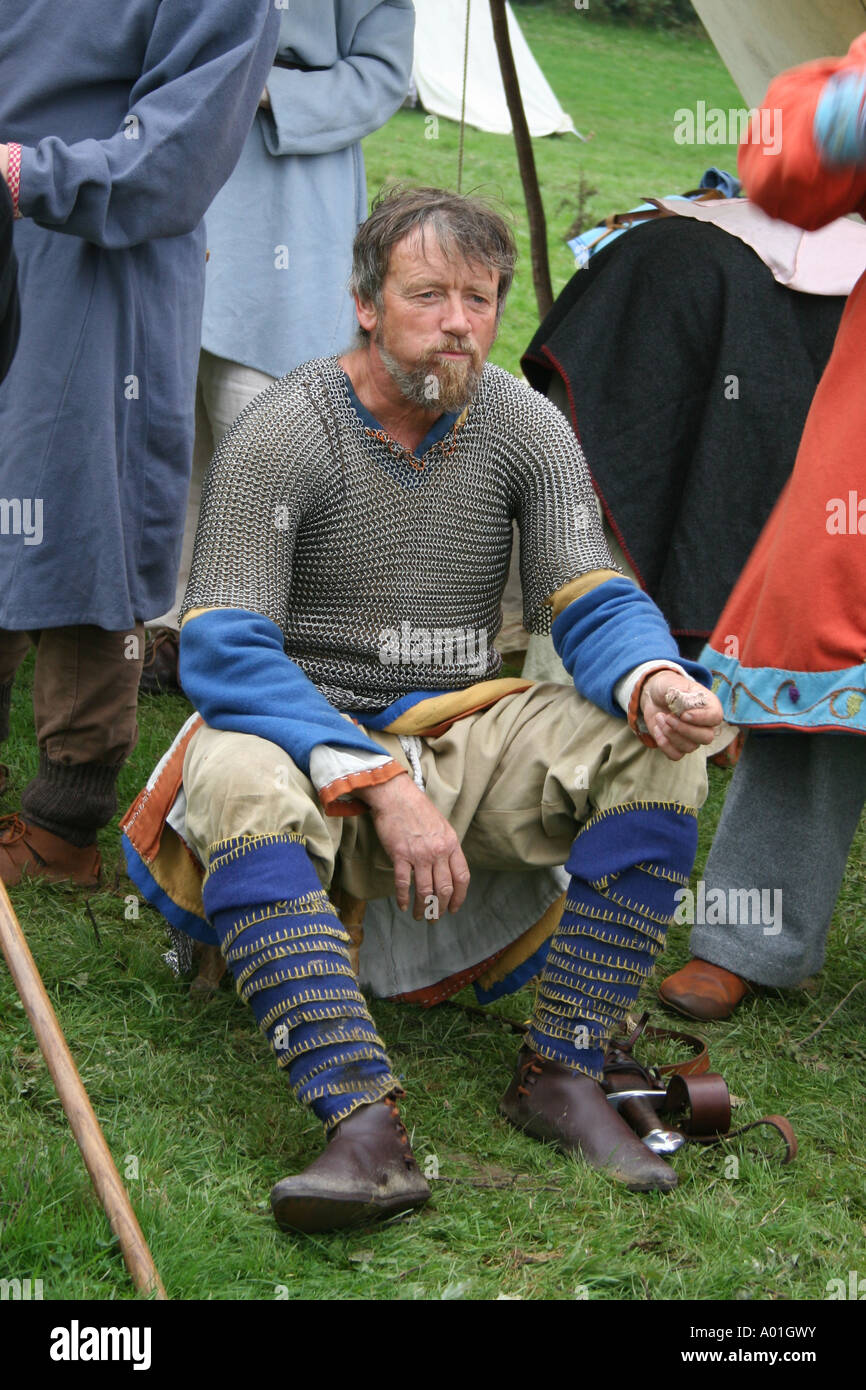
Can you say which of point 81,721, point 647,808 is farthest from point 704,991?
point 81,721

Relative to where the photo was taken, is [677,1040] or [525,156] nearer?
[677,1040]

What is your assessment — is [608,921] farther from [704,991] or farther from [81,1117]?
[81,1117]

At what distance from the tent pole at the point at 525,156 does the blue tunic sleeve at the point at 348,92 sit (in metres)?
1.23

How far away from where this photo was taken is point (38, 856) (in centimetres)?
334

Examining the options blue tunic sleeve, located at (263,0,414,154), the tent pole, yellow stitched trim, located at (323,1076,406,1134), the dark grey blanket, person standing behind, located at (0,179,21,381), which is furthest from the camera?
the tent pole

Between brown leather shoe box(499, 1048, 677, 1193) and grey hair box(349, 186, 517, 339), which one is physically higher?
grey hair box(349, 186, 517, 339)

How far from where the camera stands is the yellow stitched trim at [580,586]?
9.54 ft

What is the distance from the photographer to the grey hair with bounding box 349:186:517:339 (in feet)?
9.11

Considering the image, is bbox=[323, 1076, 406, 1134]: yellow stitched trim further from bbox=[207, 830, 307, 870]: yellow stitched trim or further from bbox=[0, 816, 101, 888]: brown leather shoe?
bbox=[0, 816, 101, 888]: brown leather shoe

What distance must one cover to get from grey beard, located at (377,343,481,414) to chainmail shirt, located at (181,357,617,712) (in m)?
0.10

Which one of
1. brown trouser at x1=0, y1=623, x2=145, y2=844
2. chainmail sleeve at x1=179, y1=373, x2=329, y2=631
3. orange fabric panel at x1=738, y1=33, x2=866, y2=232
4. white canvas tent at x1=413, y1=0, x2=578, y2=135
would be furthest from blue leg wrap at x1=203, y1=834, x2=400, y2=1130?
white canvas tent at x1=413, y1=0, x2=578, y2=135

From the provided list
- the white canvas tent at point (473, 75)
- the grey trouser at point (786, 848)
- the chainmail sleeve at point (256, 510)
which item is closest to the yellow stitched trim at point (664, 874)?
the grey trouser at point (786, 848)

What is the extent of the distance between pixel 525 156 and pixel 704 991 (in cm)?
326

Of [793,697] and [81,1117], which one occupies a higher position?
[793,697]
